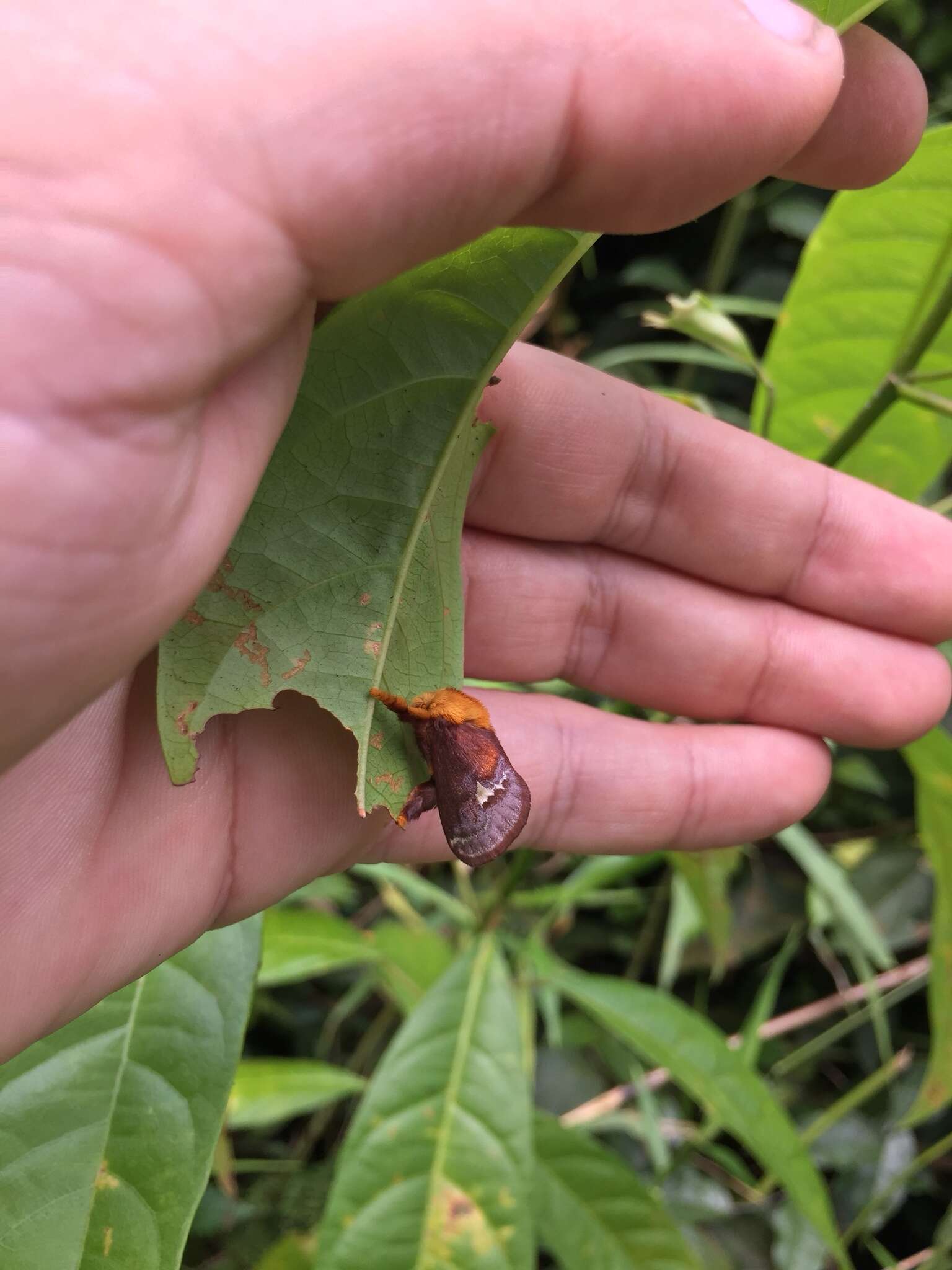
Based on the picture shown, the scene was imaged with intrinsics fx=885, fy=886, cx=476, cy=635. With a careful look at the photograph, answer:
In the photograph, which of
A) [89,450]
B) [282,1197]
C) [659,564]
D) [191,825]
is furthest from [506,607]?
[282,1197]

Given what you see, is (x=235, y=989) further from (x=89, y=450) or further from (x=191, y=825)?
(x=89, y=450)

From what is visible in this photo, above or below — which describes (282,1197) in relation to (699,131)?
below

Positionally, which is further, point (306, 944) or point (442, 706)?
point (306, 944)

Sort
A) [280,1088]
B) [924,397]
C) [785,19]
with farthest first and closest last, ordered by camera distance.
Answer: [280,1088]
[924,397]
[785,19]

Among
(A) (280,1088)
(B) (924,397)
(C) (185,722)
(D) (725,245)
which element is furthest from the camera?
(D) (725,245)

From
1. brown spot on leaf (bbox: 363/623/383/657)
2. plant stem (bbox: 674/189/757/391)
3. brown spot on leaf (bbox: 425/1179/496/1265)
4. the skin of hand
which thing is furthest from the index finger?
plant stem (bbox: 674/189/757/391)

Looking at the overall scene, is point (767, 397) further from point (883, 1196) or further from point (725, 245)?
point (883, 1196)

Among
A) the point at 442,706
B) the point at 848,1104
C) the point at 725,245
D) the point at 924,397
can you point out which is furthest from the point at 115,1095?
the point at 725,245

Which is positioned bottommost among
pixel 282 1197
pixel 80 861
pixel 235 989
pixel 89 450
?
pixel 282 1197
